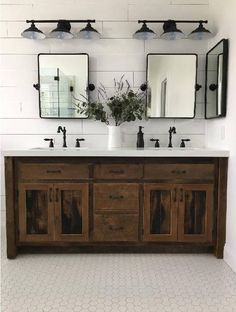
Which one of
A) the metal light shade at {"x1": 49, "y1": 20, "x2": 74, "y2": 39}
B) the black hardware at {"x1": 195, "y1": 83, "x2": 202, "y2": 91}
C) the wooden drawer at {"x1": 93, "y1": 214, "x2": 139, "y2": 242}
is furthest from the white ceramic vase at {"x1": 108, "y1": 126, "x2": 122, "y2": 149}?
the metal light shade at {"x1": 49, "y1": 20, "x2": 74, "y2": 39}

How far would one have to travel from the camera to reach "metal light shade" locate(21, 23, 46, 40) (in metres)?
2.69

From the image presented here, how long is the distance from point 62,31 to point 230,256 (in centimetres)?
251

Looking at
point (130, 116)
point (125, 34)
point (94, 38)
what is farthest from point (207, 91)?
point (94, 38)

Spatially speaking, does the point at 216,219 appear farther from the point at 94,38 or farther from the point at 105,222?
the point at 94,38

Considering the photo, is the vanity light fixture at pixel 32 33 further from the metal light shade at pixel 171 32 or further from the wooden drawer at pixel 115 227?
the wooden drawer at pixel 115 227

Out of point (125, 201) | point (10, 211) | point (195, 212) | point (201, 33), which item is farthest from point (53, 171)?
point (201, 33)

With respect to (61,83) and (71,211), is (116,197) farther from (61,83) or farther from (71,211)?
(61,83)

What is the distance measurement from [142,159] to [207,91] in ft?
3.49

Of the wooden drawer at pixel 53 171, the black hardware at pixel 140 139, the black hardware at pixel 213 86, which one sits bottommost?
the wooden drawer at pixel 53 171

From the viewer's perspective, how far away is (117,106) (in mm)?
2736

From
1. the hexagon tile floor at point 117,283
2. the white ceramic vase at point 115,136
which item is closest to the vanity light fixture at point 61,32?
the white ceramic vase at point 115,136

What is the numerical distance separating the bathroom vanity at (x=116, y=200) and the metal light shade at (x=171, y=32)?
1.18m

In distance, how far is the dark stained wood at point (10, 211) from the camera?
2.35 meters

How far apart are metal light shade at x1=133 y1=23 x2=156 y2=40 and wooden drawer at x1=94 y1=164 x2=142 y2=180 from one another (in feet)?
4.25
